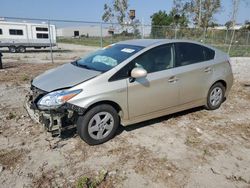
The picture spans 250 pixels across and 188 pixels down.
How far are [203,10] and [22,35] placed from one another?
1871 centimetres

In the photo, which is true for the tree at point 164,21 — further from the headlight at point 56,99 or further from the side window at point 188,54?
the headlight at point 56,99

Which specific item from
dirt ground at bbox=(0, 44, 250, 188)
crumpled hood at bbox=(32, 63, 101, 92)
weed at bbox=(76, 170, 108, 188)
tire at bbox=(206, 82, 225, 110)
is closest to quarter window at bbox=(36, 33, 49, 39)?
dirt ground at bbox=(0, 44, 250, 188)

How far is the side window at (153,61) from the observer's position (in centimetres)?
Answer: 370

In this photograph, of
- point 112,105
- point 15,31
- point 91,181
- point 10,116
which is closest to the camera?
point 91,181

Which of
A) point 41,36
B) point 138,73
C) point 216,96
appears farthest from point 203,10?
point 138,73

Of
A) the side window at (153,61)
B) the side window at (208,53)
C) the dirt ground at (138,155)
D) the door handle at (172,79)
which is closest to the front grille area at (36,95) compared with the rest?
the dirt ground at (138,155)

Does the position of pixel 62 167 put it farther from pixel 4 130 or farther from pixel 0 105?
pixel 0 105

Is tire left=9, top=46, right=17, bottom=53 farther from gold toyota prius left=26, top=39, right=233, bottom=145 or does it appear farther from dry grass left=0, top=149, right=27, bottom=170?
dry grass left=0, top=149, right=27, bottom=170

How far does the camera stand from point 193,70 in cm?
446

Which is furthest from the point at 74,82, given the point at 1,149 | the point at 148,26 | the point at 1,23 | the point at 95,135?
the point at 1,23

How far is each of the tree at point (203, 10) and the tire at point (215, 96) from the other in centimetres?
2182

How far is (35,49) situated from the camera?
25531 mm

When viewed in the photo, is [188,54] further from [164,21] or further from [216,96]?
[164,21]

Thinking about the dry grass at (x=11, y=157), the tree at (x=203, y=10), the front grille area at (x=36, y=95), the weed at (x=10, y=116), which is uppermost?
the tree at (x=203, y=10)
